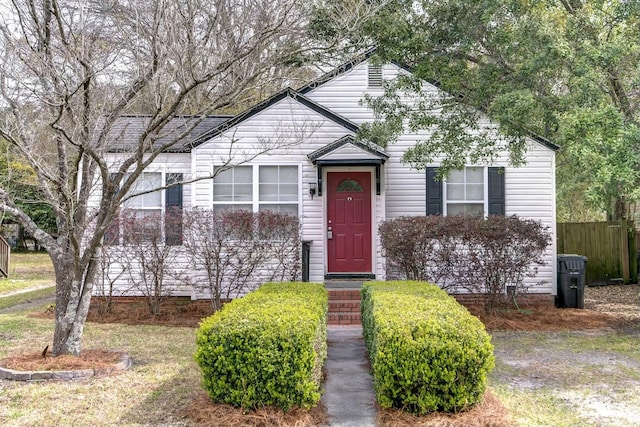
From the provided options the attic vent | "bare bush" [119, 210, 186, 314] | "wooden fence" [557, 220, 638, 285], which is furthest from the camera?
"wooden fence" [557, 220, 638, 285]

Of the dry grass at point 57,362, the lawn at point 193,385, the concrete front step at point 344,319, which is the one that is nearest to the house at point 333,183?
the concrete front step at point 344,319

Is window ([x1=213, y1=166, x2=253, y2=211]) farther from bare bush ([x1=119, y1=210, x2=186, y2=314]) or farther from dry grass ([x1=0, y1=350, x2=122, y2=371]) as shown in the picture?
dry grass ([x1=0, y1=350, x2=122, y2=371])

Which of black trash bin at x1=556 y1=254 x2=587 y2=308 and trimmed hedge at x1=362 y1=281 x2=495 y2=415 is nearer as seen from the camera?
trimmed hedge at x1=362 y1=281 x2=495 y2=415

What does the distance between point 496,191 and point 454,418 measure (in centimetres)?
823

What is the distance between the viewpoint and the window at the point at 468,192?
479 inches

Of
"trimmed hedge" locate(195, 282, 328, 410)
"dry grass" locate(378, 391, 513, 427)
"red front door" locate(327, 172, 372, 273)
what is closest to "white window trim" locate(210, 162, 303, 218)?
"red front door" locate(327, 172, 372, 273)

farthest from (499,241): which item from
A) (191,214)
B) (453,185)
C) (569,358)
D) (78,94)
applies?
(78,94)

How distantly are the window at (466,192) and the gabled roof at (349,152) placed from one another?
1819 mm

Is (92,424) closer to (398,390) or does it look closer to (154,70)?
(398,390)

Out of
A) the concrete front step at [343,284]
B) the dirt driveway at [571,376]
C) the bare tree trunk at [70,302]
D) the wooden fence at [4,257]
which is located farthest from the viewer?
the wooden fence at [4,257]

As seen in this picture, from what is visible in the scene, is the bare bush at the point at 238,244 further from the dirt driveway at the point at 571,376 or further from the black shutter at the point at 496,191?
the black shutter at the point at 496,191

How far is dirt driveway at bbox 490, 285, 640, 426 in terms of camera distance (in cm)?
514

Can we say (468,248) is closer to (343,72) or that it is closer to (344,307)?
(344,307)

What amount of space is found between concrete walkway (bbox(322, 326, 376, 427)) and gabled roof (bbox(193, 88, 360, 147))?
16.1ft
